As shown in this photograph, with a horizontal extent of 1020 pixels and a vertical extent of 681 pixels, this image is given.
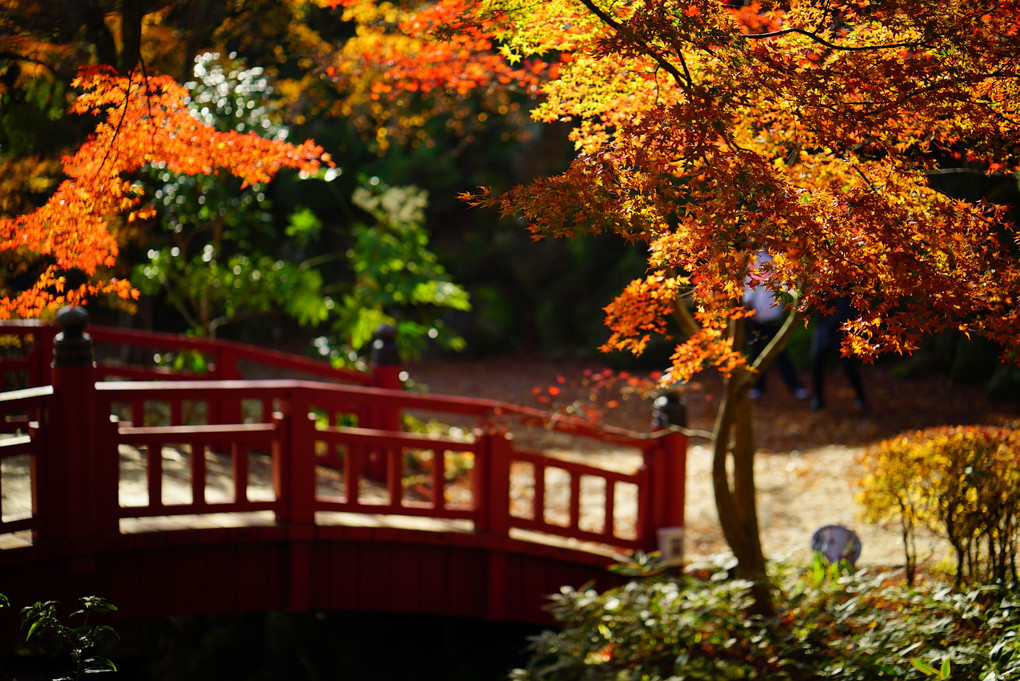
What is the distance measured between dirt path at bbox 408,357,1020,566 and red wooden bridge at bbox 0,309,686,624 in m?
0.74

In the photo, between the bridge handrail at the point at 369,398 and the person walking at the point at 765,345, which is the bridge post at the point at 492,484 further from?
the person walking at the point at 765,345

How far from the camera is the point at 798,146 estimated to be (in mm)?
3219

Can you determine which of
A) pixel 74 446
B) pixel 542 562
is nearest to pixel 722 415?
pixel 542 562

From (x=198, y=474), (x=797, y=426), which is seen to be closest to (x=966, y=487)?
(x=198, y=474)

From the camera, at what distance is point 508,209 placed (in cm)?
272

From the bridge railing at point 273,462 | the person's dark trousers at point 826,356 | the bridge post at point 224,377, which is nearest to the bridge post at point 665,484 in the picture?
the bridge railing at point 273,462

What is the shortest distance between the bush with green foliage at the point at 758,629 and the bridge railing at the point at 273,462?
649 millimetres

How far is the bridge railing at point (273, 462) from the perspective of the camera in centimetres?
395

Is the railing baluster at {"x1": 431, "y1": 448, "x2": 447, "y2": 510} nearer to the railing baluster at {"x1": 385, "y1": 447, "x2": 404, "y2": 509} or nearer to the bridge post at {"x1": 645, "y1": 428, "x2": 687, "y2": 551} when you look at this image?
the railing baluster at {"x1": 385, "y1": 447, "x2": 404, "y2": 509}

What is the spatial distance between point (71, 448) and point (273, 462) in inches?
45.1

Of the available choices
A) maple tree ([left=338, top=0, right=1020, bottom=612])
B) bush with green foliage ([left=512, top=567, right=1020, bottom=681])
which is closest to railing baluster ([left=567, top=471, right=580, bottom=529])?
bush with green foliage ([left=512, top=567, right=1020, bottom=681])

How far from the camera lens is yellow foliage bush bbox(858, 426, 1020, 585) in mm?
4125

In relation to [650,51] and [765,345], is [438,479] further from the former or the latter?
[765,345]

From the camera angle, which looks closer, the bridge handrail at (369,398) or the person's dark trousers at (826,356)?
the bridge handrail at (369,398)
